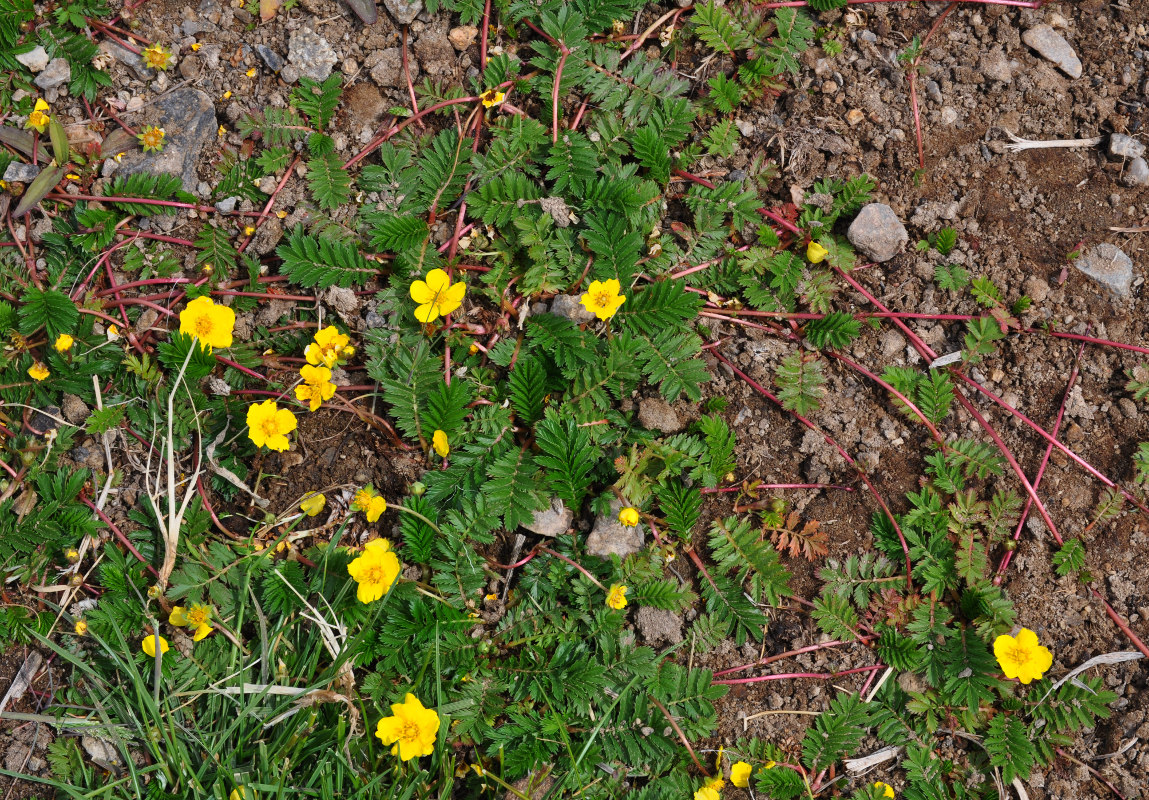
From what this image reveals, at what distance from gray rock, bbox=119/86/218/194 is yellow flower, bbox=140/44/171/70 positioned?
124mm

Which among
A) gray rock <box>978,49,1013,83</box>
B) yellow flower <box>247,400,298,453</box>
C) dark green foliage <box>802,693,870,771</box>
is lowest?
dark green foliage <box>802,693,870,771</box>

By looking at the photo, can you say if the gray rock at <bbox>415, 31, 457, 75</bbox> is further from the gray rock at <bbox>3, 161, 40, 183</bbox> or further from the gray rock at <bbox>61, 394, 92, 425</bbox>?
the gray rock at <bbox>61, 394, 92, 425</bbox>

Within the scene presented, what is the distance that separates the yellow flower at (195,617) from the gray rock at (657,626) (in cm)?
172

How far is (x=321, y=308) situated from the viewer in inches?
134

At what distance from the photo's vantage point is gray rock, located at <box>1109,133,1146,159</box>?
355 cm

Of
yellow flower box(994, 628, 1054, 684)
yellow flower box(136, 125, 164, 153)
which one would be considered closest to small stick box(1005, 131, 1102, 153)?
yellow flower box(994, 628, 1054, 684)

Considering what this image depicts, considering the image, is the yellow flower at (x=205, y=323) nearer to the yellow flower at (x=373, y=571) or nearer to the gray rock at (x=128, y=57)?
the yellow flower at (x=373, y=571)

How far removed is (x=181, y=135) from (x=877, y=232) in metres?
3.19

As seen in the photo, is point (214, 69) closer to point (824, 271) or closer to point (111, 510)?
point (111, 510)

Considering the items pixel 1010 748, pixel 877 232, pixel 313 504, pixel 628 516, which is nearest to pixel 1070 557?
pixel 1010 748

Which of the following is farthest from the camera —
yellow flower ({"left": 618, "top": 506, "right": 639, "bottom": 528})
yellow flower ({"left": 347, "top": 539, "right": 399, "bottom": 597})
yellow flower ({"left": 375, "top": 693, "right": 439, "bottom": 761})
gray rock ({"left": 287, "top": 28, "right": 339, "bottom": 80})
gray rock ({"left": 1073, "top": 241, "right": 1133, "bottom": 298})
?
gray rock ({"left": 287, "top": 28, "right": 339, "bottom": 80})

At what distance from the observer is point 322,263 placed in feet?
11.0

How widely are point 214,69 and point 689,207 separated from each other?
2.30 m

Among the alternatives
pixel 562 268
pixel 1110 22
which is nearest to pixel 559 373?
pixel 562 268
